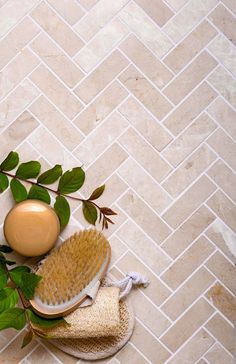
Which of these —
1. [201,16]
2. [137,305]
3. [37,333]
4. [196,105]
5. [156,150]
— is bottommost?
[37,333]

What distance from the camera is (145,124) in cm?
185

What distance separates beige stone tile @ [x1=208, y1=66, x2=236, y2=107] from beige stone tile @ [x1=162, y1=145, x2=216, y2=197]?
178mm

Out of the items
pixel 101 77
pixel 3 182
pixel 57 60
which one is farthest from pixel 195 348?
pixel 57 60

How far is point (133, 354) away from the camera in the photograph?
1.82 meters

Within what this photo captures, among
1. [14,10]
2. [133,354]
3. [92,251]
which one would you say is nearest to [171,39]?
[14,10]

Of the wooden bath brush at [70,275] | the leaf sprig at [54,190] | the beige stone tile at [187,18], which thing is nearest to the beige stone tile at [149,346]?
the wooden bath brush at [70,275]

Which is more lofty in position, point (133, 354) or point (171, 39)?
point (171, 39)

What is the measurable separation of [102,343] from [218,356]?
363 millimetres

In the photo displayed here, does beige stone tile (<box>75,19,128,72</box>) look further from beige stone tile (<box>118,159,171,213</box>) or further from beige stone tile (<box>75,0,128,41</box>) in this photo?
beige stone tile (<box>118,159,171,213</box>)

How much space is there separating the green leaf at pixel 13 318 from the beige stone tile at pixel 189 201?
20.8 inches

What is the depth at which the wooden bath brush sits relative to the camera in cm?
171

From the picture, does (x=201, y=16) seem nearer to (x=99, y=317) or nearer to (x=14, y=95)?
(x=14, y=95)

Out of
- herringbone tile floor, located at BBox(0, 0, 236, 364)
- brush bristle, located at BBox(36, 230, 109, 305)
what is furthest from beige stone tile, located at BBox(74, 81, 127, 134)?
brush bristle, located at BBox(36, 230, 109, 305)

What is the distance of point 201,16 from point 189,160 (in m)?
0.46
